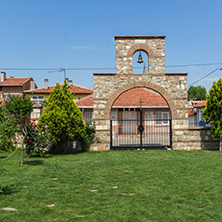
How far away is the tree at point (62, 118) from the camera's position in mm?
11648

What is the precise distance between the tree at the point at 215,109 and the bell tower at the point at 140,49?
277 centimetres

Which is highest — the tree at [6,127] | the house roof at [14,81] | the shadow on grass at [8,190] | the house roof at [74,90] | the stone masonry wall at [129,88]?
the house roof at [14,81]

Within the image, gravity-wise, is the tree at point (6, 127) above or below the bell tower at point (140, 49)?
below

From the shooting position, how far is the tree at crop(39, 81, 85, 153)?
11.6 metres

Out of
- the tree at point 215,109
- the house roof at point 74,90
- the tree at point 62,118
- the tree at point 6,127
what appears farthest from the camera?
the house roof at point 74,90

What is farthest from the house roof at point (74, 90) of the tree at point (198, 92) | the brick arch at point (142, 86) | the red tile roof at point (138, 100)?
the tree at point (198, 92)

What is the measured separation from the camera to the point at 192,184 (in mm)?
6176

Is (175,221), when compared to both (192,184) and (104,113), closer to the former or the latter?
(192,184)

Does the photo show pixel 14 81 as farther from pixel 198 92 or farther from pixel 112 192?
pixel 198 92

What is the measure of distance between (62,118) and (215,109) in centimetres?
764

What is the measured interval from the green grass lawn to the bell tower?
6.05 metres

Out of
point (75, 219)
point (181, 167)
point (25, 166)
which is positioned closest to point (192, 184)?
point (181, 167)

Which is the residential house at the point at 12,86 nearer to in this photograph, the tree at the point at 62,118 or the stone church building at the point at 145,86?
the stone church building at the point at 145,86

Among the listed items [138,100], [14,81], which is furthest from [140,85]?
[14,81]
